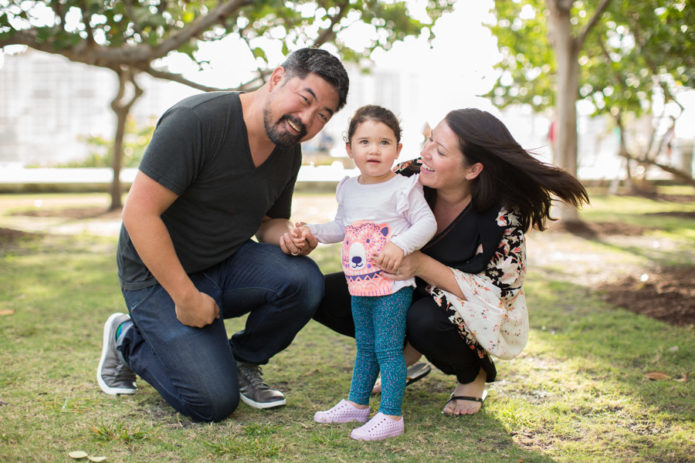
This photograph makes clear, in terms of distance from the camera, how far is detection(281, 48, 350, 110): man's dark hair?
2.58 metres

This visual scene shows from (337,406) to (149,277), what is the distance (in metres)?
0.93

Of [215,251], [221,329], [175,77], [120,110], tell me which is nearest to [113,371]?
[221,329]

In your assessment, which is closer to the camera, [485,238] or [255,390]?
[485,238]

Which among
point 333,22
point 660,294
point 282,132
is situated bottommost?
point 660,294

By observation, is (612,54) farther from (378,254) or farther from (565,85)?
(378,254)

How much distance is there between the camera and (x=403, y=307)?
2525mm

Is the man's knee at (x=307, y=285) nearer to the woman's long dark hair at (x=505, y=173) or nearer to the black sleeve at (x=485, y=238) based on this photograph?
the black sleeve at (x=485, y=238)

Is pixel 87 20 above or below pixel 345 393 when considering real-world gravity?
above

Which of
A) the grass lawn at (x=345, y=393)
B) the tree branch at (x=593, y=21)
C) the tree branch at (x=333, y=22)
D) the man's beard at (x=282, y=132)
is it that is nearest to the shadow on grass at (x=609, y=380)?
the grass lawn at (x=345, y=393)

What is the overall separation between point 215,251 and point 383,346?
85 cm

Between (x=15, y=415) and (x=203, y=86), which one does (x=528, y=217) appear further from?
(x=203, y=86)

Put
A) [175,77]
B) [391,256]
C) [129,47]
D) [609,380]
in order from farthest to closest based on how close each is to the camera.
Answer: [175,77] → [129,47] → [609,380] → [391,256]

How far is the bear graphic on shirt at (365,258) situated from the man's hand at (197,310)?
557mm

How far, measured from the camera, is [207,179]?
2633 millimetres
